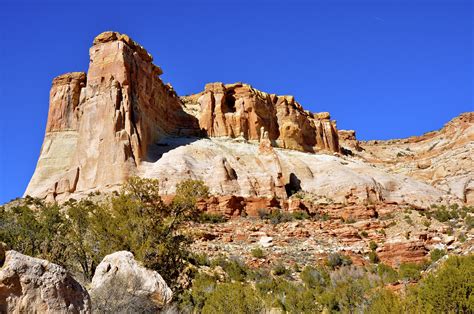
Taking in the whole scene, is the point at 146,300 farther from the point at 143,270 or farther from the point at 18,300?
the point at 18,300

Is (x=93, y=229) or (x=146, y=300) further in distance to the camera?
(x=93, y=229)

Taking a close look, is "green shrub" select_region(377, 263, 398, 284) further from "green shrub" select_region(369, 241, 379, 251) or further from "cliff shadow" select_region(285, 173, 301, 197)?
"cliff shadow" select_region(285, 173, 301, 197)

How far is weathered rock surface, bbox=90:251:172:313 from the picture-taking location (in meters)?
11.9

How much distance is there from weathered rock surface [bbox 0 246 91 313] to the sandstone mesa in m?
35.2

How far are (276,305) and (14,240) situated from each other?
42.3 ft

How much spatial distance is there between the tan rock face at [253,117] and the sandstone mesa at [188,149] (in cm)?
14

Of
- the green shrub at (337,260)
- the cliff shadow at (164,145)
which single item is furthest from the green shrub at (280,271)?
the cliff shadow at (164,145)

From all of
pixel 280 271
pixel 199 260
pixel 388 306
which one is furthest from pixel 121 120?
pixel 388 306

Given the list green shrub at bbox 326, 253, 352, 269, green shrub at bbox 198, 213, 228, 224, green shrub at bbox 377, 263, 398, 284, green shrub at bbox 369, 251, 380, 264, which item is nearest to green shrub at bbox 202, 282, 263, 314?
green shrub at bbox 377, 263, 398, 284

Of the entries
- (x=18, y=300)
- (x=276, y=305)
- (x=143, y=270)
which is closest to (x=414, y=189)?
(x=276, y=305)

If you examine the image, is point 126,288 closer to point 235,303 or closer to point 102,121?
point 235,303

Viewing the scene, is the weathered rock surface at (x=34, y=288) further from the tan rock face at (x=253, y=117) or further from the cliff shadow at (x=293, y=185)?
the tan rock face at (x=253, y=117)

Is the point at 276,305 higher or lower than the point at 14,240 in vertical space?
lower

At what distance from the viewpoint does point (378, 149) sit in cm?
10100
